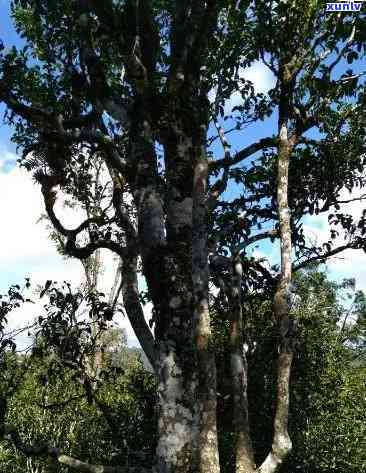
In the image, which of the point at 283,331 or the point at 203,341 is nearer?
the point at 203,341

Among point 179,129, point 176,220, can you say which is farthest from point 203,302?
point 179,129

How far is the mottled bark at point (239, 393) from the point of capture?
307 inches

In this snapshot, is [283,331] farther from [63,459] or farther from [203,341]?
[63,459]

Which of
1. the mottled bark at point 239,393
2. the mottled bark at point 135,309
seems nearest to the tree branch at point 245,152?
the mottled bark at point 239,393

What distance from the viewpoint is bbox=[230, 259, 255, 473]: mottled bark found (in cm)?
781

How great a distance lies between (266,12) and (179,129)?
4.61 m

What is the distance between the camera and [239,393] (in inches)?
327

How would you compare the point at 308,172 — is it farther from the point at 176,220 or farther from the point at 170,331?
the point at 170,331

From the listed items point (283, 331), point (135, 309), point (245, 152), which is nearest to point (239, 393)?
point (283, 331)

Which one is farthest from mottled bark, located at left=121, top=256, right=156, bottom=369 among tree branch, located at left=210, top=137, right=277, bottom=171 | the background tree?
tree branch, located at left=210, top=137, right=277, bottom=171

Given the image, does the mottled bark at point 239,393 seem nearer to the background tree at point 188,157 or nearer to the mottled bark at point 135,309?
the background tree at point 188,157

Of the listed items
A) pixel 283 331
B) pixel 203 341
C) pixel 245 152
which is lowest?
pixel 203 341

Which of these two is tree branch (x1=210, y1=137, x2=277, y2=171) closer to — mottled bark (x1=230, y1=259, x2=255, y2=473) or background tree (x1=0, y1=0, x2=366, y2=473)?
background tree (x1=0, y1=0, x2=366, y2=473)

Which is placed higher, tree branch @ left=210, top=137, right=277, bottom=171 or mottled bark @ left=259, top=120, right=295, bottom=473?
tree branch @ left=210, top=137, right=277, bottom=171
